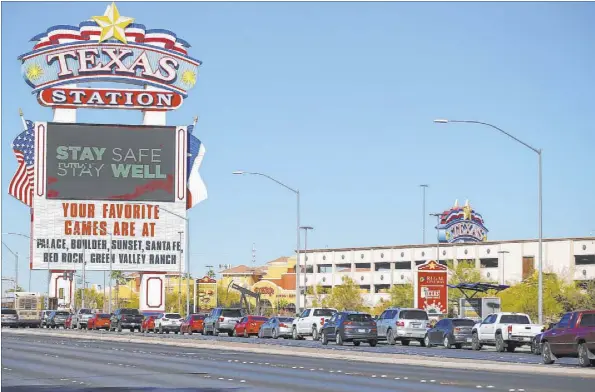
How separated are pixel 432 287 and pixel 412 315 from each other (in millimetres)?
20501

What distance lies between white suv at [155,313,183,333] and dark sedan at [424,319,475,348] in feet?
106

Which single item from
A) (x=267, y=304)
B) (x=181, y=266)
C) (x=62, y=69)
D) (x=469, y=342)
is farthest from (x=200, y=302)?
(x=469, y=342)

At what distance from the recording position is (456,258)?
136 meters

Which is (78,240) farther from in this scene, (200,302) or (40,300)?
(200,302)

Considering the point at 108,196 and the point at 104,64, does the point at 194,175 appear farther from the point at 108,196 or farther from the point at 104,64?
the point at 104,64

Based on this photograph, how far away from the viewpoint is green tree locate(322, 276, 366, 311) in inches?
5143

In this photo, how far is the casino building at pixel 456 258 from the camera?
119125 mm

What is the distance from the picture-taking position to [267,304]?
485ft

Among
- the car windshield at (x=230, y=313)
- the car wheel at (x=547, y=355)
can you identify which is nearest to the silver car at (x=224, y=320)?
the car windshield at (x=230, y=313)

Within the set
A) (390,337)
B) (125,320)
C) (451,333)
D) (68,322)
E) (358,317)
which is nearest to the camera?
(451,333)

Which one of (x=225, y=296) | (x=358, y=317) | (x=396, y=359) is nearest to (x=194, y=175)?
(x=225, y=296)

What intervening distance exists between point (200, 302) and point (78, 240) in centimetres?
5211

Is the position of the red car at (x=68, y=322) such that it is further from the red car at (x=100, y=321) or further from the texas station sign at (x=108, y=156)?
the texas station sign at (x=108, y=156)

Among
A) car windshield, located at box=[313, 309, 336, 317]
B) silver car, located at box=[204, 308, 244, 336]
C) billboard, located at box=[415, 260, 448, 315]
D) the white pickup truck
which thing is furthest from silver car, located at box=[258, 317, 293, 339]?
the white pickup truck
